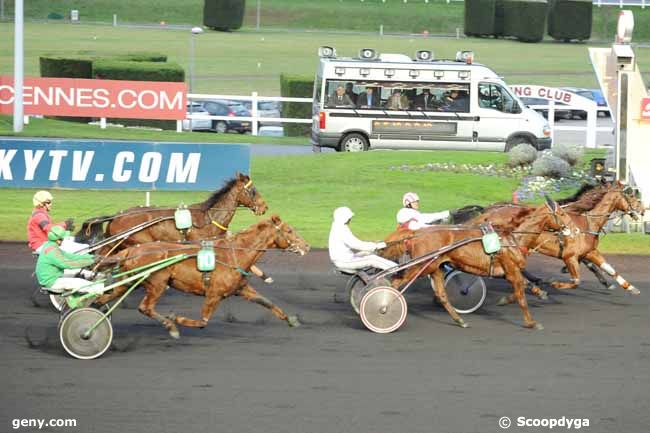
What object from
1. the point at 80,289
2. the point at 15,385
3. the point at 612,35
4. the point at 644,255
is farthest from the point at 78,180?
the point at 612,35

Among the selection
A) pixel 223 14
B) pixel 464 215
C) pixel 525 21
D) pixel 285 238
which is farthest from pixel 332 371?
pixel 223 14

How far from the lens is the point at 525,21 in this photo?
216ft

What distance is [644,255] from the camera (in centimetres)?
1727

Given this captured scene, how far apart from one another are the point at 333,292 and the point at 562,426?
565 centimetres

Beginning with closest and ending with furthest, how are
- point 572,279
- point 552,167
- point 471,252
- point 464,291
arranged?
1. point 471,252
2. point 464,291
3. point 572,279
4. point 552,167

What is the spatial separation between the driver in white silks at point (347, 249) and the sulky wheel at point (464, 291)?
4.16 feet

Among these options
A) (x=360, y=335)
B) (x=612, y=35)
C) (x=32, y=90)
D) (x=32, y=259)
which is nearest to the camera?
(x=360, y=335)

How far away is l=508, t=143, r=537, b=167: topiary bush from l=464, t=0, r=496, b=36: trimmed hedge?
42881 mm

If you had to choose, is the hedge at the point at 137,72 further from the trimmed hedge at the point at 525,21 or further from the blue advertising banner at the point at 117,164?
the trimmed hedge at the point at 525,21

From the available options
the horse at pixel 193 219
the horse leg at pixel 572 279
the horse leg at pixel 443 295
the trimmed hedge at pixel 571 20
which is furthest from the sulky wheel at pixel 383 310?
the trimmed hedge at pixel 571 20

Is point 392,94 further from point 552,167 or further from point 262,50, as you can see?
point 262,50

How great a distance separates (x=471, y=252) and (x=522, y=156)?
451 inches

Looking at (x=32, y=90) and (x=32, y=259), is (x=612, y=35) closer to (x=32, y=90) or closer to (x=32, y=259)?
(x=32, y=90)

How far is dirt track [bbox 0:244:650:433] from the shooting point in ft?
29.4
